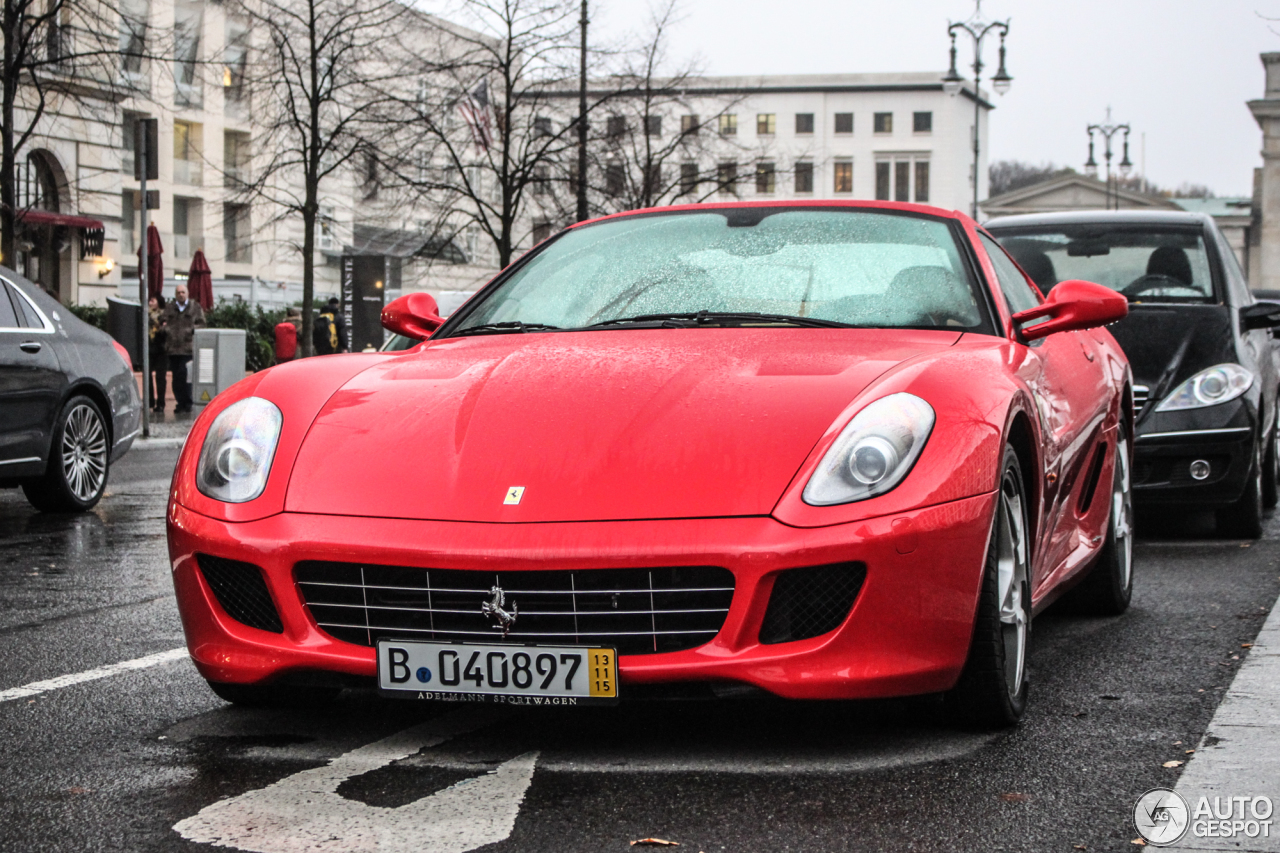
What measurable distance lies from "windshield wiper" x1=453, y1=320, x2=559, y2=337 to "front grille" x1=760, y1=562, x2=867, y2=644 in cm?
143

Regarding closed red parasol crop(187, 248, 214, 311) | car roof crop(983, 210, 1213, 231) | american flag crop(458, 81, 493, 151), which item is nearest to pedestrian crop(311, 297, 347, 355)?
closed red parasol crop(187, 248, 214, 311)

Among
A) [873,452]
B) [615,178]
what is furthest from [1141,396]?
[615,178]

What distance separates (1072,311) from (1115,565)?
4.20 feet

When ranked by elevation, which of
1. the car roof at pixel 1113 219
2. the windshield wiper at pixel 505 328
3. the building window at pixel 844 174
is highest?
the building window at pixel 844 174

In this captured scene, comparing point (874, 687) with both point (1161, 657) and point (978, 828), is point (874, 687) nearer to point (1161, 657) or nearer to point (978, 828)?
point (978, 828)

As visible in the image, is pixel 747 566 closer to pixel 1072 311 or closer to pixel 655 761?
pixel 655 761

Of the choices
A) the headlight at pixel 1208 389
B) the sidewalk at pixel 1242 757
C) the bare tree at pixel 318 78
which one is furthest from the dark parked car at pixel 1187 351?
the bare tree at pixel 318 78

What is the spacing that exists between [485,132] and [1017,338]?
23.3 metres

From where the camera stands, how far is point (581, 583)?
339 cm

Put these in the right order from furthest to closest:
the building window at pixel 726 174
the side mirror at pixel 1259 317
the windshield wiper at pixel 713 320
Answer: the building window at pixel 726 174 < the side mirror at pixel 1259 317 < the windshield wiper at pixel 713 320

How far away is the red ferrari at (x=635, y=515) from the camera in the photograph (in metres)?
3.40

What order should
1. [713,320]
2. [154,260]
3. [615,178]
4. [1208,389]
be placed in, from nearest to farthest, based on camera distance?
[713,320]
[1208,389]
[154,260]
[615,178]

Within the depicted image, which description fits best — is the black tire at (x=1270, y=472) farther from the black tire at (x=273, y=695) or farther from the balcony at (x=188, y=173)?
the balcony at (x=188, y=173)

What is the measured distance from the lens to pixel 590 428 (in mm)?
3705
